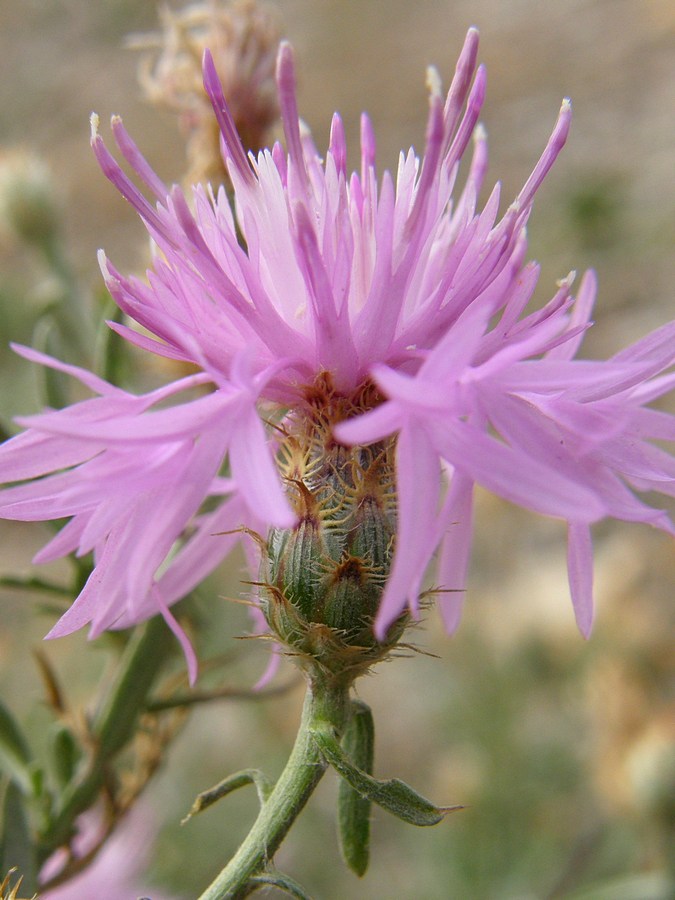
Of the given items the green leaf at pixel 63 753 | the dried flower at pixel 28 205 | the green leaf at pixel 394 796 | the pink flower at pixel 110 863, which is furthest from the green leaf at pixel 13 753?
the dried flower at pixel 28 205

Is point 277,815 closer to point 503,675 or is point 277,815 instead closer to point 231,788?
point 231,788

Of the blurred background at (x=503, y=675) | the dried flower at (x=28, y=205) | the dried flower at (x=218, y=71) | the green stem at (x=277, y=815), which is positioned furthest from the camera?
the blurred background at (x=503, y=675)

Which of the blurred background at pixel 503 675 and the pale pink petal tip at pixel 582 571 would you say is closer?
the pale pink petal tip at pixel 582 571

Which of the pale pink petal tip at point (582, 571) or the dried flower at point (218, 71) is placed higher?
the dried flower at point (218, 71)

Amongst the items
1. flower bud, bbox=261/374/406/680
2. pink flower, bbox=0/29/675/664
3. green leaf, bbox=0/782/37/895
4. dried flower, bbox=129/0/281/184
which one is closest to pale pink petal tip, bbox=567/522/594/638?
pink flower, bbox=0/29/675/664

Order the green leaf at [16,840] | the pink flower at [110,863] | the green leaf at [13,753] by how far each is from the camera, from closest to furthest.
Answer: the green leaf at [16,840]
the green leaf at [13,753]
the pink flower at [110,863]

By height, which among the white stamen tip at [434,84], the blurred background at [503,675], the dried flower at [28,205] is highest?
the dried flower at [28,205]

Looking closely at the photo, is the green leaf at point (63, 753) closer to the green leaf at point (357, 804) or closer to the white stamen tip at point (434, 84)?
the green leaf at point (357, 804)
